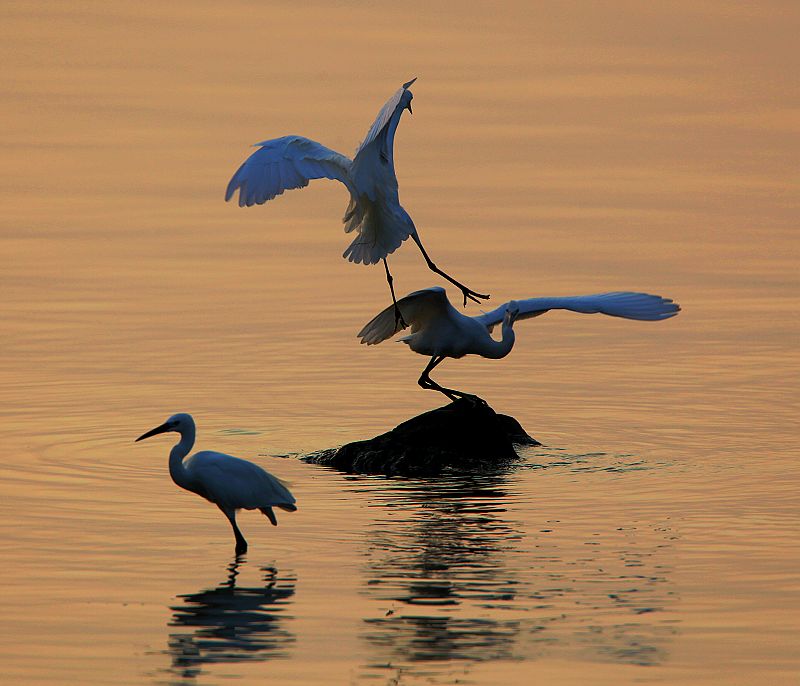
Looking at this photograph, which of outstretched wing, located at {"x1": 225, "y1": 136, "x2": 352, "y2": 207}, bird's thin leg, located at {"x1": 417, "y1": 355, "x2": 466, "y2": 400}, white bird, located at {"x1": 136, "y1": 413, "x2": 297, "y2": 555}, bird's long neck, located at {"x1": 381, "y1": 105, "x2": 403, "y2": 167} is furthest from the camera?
bird's thin leg, located at {"x1": 417, "y1": 355, "x2": 466, "y2": 400}

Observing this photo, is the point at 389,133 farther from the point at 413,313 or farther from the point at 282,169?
the point at 413,313

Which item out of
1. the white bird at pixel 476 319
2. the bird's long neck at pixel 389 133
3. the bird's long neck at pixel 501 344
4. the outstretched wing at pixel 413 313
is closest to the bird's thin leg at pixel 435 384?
the white bird at pixel 476 319

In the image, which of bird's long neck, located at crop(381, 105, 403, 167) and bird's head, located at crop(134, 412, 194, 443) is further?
bird's long neck, located at crop(381, 105, 403, 167)

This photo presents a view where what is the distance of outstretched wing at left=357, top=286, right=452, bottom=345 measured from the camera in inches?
725

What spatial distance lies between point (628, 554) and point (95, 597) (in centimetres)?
391

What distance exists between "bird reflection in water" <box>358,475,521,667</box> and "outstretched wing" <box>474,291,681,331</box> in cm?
198

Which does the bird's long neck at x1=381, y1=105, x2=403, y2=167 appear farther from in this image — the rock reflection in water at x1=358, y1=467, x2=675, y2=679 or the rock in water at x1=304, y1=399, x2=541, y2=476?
the rock reflection in water at x1=358, y1=467, x2=675, y2=679

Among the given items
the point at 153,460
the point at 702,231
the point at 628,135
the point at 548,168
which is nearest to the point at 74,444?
the point at 153,460

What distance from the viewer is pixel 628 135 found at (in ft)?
116

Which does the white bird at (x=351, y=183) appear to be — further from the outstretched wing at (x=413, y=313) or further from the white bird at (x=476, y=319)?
the white bird at (x=476, y=319)

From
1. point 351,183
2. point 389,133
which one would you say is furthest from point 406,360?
point 389,133

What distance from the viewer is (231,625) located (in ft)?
43.2

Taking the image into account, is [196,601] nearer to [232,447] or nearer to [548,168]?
[232,447]

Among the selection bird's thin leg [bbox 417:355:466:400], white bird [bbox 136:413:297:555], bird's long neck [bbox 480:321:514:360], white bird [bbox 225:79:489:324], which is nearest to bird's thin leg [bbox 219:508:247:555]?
white bird [bbox 136:413:297:555]
